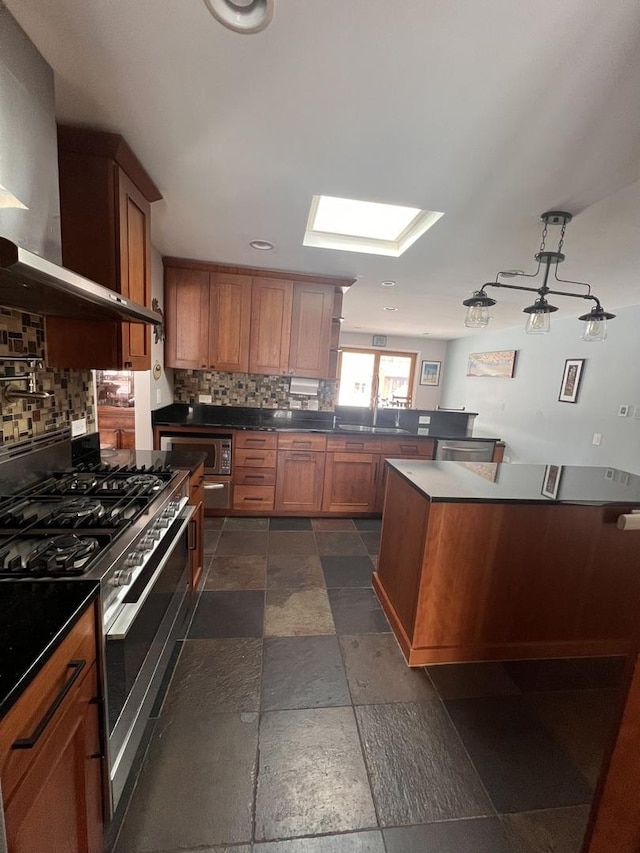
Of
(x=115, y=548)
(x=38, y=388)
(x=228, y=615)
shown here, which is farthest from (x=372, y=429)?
(x=115, y=548)

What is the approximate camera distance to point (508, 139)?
126 cm

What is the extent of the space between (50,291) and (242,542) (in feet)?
7.31

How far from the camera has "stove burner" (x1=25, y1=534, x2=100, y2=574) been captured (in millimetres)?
854

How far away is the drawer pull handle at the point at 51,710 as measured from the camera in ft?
1.89

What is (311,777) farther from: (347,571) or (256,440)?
(256,440)

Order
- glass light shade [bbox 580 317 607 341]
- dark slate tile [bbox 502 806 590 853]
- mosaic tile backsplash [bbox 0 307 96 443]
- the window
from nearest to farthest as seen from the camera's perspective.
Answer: dark slate tile [bbox 502 806 590 853], mosaic tile backsplash [bbox 0 307 96 443], glass light shade [bbox 580 317 607 341], the window

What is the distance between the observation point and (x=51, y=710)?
0.66 metres

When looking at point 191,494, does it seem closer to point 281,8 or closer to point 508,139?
point 281,8

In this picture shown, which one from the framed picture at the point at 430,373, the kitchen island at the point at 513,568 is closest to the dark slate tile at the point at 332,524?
the kitchen island at the point at 513,568

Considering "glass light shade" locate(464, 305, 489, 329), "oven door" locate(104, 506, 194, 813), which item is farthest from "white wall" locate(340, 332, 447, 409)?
"oven door" locate(104, 506, 194, 813)

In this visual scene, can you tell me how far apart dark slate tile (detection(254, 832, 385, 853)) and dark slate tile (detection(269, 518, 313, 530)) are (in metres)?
2.13

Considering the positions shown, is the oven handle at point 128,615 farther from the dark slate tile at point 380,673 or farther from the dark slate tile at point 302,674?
the dark slate tile at point 380,673

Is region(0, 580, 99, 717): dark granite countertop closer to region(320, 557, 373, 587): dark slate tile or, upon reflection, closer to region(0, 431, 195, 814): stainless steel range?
region(0, 431, 195, 814): stainless steel range

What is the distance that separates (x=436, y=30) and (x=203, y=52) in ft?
2.15
